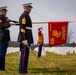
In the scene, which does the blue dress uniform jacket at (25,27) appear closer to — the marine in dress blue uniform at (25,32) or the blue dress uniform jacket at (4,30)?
the marine in dress blue uniform at (25,32)

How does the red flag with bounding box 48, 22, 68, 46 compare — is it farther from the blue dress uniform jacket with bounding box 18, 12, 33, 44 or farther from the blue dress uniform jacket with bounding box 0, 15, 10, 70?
the blue dress uniform jacket with bounding box 18, 12, 33, 44

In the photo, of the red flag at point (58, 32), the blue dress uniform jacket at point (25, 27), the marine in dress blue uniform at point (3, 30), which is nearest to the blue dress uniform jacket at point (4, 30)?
the marine in dress blue uniform at point (3, 30)

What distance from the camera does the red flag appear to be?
12133mm

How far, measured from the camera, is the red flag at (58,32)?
12133 millimetres

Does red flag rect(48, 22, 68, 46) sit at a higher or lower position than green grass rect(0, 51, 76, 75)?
higher

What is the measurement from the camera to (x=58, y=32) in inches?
484

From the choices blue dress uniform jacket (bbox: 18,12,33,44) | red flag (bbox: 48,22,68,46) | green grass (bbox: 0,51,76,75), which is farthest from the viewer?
red flag (bbox: 48,22,68,46)

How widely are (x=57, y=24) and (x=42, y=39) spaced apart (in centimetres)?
1010

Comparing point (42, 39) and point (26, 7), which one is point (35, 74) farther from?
point (42, 39)

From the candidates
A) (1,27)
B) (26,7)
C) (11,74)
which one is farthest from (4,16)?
(11,74)

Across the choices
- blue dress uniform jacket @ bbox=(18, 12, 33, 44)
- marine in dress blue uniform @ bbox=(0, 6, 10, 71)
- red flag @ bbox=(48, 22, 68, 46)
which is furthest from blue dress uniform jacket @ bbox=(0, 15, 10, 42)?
red flag @ bbox=(48, 22, 68, 46)

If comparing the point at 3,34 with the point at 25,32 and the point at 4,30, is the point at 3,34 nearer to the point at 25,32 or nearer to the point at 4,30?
the point at 4,30

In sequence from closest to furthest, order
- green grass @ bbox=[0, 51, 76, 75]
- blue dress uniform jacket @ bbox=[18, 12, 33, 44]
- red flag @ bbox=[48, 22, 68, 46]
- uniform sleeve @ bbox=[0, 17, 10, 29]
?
1. blue dress uniform jacket @ bbox=[18, 12, 33, 44]
2. green grass @ bbox=[0, 51, 76, 75]
3. uniform sleeve @ bbox=[0, 17, 10, 29]
4. red flag @ bbox=[48, 22, 68, 46]

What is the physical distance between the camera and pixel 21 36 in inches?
412
